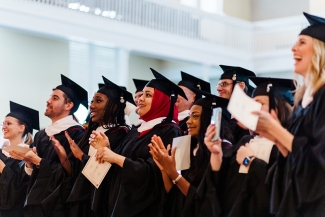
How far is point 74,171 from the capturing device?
5629 millimetres

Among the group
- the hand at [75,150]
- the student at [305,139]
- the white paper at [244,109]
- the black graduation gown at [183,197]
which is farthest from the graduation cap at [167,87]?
the white paper at [244,109]

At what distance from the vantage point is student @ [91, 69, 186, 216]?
4.78 metres

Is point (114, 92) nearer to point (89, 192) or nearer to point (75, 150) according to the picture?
point (75, 150)

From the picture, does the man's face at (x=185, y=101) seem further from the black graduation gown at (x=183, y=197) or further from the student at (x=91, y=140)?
the black graduation gown at (x=183, y=197)

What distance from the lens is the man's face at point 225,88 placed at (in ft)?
18.4

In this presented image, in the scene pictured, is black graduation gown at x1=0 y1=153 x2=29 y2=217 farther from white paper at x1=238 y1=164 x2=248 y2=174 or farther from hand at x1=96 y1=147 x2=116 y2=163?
white paper at x1=238 y1=164 x2=248 y2=174

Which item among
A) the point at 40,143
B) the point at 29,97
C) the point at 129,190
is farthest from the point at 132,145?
the point at 29,97

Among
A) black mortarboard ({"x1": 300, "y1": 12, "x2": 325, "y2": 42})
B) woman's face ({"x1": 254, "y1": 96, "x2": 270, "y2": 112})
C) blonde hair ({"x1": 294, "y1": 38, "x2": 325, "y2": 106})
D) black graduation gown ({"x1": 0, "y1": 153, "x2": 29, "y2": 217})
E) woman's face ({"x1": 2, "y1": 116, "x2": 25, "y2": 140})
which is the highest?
black mortarboard ({"x1": 300, "y1": 12, "x2": 325, "y2": 42})

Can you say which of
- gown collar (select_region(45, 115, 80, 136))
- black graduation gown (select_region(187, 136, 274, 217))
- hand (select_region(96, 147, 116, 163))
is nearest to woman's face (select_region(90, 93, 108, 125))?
gown collar (select_region(45, 115, 80, 136))

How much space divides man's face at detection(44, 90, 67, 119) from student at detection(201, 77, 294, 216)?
2.39 metres

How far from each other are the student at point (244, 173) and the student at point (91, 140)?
1.27 metres

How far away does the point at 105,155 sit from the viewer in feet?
15.9

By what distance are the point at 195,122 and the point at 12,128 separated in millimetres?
2704

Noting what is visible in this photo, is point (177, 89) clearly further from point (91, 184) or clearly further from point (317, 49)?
point (317, 49)
